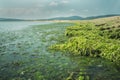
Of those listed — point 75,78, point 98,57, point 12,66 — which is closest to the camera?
point 75,78

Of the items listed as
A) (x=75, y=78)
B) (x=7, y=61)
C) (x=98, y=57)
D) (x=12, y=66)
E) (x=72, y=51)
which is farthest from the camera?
(x=72, y=51)

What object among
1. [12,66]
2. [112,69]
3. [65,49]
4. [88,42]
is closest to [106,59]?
[112,69]

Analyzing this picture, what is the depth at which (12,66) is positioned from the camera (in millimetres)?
23922

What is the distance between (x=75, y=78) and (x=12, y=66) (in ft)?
28.1

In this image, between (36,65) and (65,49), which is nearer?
(36,65)

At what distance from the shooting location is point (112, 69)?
2303cm

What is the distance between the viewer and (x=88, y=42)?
33219mm

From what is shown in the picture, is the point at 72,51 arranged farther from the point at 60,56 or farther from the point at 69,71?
the point at 69,71

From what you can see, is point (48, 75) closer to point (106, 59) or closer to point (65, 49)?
point (106, 59)

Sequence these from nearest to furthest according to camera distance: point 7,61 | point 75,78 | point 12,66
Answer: point 75,78 < point 12,66 < point 7,61

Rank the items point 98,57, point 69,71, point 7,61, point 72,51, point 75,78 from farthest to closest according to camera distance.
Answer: point 72,51, point 98,57, point 7,61, point 69,71, point 75,78

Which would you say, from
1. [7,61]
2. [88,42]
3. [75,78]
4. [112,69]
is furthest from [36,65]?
[88,42]

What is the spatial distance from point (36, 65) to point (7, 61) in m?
4.63

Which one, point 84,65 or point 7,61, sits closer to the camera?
point 84,65
